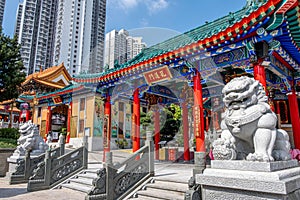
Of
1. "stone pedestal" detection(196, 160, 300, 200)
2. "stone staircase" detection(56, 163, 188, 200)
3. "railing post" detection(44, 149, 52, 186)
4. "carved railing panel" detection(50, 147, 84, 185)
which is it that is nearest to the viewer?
"stone pedestal" detection(196, 160, 300, 200)

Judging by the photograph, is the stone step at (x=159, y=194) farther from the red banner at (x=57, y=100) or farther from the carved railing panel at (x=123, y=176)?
the red banner at (x=57, y=100)

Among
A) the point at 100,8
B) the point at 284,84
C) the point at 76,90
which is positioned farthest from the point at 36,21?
the point at 284,84

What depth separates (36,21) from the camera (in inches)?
2491

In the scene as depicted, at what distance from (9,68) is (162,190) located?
13143 millimetres

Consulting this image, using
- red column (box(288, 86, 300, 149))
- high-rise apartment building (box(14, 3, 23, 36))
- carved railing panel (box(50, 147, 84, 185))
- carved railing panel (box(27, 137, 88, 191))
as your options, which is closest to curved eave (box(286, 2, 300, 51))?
red column (box(288, 86, 300, 149))

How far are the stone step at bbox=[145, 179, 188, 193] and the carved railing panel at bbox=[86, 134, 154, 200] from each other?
37 cm

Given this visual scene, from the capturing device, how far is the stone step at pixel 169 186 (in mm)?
4750

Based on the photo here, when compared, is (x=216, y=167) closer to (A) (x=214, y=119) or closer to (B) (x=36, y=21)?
(A) (x=214, y=119)

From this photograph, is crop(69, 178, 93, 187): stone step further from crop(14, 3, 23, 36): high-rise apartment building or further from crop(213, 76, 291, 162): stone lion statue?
crop(14, 3, 23, 36): high-rise apartment building

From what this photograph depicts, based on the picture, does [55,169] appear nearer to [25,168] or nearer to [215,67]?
[25,168]

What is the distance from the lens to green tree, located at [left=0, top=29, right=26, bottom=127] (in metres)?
13.2

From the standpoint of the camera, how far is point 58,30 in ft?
208

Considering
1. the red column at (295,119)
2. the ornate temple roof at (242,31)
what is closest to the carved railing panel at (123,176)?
the ornate temple roof at (242,31)

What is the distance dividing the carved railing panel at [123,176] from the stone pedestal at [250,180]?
8.85 ft
